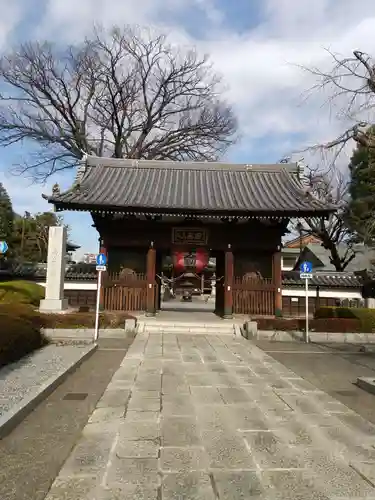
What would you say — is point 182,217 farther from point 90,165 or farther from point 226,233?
point 90,165

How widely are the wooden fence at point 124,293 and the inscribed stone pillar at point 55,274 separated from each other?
1873 mm

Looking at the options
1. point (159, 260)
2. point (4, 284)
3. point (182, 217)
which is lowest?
point (4, 284)

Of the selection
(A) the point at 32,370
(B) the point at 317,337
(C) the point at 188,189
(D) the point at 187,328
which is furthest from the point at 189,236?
(A) the point at 32,370

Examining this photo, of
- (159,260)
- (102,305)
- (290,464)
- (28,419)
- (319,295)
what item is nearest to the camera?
(290,464)

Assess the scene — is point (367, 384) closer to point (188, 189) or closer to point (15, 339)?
point (15, 339)

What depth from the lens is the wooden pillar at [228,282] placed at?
1856 centimetres

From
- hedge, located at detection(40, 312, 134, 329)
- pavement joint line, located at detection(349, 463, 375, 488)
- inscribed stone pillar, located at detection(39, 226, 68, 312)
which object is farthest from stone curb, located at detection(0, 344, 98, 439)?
inscribed stone pillar, located at detection(39, 226, 68, 312)

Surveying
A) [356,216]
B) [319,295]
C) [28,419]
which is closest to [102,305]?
[319,295]

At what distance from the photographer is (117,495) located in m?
3.48

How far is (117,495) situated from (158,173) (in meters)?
20.6

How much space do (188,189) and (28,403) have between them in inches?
643

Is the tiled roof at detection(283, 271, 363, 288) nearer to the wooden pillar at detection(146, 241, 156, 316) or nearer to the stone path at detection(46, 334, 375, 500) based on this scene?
the wooden pillar at detection(146, 241, 156, 316)

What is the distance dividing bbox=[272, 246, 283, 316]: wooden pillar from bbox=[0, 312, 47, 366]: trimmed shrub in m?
10.8

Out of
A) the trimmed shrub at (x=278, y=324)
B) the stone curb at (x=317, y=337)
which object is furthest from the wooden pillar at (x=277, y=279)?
the stone curb at (x=317, y=337)
